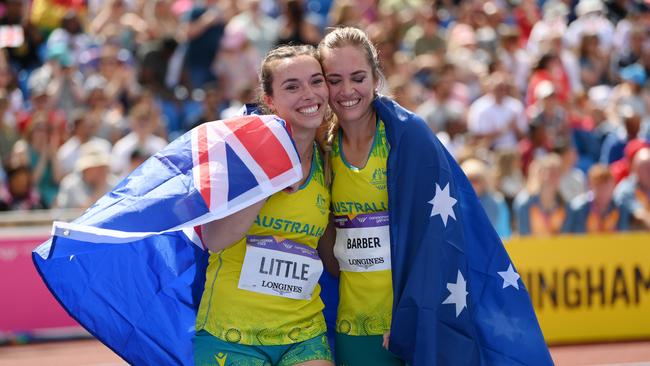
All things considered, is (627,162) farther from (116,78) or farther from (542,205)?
(116,78)

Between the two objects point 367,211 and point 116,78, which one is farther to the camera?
point 116,78

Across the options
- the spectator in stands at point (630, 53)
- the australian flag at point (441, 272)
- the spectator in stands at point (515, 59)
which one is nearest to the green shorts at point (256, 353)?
the australian flag at point (441, 272)

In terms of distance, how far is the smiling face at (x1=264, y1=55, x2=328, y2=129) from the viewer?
5.43 m

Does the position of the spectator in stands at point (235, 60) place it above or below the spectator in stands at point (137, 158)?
above

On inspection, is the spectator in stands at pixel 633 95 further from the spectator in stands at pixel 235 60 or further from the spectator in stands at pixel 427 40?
the spectator in stands at pixel 235 60

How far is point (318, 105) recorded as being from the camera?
17.9 feet

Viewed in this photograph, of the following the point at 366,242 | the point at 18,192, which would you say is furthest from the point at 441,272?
the point at 18,192

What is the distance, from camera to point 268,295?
535cm

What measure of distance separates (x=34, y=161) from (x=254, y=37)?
359cm

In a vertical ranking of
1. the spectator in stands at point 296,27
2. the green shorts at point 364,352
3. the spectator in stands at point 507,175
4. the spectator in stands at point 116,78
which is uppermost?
the spectator in stands at point 296,27

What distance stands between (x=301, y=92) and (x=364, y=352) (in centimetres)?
121

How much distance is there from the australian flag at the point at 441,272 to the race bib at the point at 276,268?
16.3 inches

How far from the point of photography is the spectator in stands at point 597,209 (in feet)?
39.1

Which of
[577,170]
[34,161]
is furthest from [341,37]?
[577,170]
